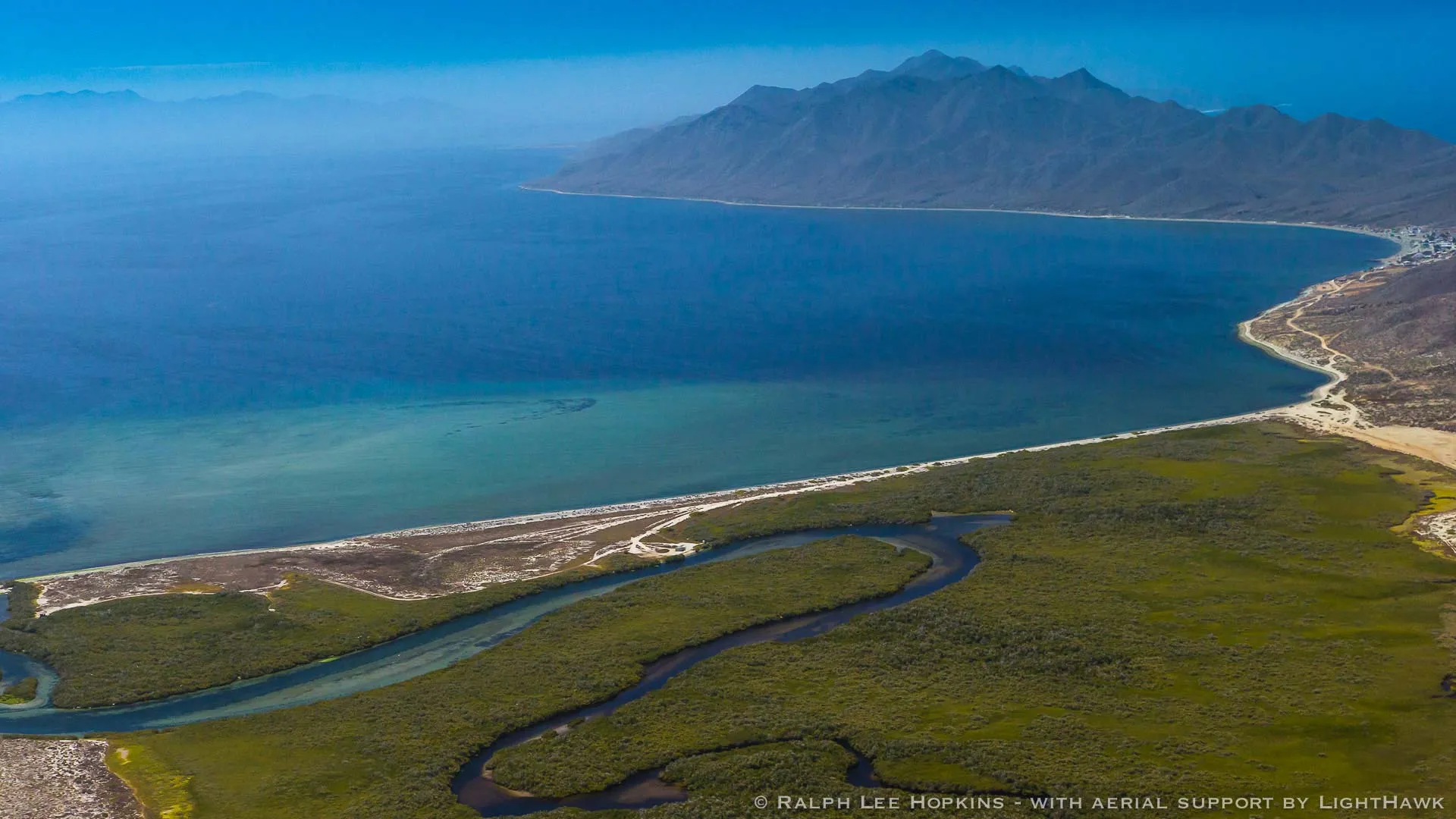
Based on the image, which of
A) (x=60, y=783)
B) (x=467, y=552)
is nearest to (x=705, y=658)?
(x=467, y=552)

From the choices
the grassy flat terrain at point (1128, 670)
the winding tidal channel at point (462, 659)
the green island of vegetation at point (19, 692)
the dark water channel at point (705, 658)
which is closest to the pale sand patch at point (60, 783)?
the winding tidal channel at point (462, 659)

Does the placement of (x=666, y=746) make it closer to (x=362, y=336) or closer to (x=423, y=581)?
(x=423, y=581)

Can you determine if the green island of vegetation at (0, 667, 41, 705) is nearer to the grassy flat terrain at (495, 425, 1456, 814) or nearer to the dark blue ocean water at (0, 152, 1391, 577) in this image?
the dark blue ocean water at (0, 152, 1391, 577)

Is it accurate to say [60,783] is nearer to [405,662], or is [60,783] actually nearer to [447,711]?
[447,711]

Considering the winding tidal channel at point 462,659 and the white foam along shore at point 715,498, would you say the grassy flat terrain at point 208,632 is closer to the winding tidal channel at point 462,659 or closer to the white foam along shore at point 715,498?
the winding tidal channel at point 462,659

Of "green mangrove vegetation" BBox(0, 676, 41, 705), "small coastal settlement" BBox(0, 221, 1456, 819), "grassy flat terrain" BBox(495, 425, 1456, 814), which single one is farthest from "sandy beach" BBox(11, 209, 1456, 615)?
"green mangrove vegetation" BBox(0, 676, 41, 705)

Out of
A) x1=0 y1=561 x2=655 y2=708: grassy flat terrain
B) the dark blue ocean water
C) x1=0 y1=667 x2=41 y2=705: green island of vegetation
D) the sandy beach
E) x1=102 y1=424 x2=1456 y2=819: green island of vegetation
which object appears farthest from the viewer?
the dark blue ocean water

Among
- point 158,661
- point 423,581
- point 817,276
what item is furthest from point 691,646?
point 817,276
